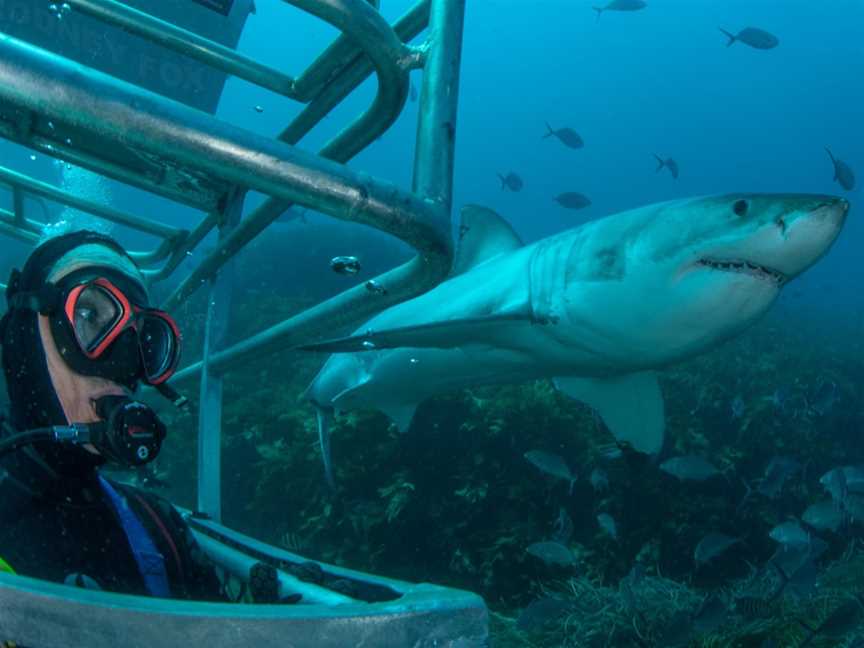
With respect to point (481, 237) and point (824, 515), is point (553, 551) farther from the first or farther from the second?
point (824, 515)

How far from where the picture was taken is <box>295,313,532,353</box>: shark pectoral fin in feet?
11.4

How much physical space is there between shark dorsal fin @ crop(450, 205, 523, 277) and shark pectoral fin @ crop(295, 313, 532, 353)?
3.86 ft

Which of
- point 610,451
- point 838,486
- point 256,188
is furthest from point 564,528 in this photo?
point 256,188

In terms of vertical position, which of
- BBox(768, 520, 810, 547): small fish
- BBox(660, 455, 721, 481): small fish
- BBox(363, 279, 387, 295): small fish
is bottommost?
BBox(768, 520, 810, 547): small fish

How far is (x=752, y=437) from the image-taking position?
862 centimetres

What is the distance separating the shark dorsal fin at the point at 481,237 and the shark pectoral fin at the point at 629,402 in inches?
51.3

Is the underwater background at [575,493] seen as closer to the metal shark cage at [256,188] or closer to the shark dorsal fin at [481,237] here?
the metal shark cage at [256,188]

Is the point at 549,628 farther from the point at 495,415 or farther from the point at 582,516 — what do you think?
the point at 495,415

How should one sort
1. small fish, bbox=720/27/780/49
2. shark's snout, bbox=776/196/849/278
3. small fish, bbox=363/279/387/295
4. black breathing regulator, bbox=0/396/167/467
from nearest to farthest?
black breathing regulator, bbox=0/396/167/467
small fish, bbox=363/279/387/295
shark's snout, bbox=776/196/849/278
small fish, bbox=720/27/780/49

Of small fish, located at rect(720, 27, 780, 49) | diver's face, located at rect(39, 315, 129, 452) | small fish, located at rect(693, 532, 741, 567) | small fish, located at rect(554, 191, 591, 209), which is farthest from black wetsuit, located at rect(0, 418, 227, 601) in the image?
small fish, located at rect(720, 27, 780, 49)

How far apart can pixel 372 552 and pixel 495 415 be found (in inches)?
82.1

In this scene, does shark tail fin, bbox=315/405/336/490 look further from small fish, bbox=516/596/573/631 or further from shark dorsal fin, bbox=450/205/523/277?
small fish, bbox=516/596/573/631

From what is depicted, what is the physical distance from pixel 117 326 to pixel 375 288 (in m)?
0.78

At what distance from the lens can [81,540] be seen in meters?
1.76
